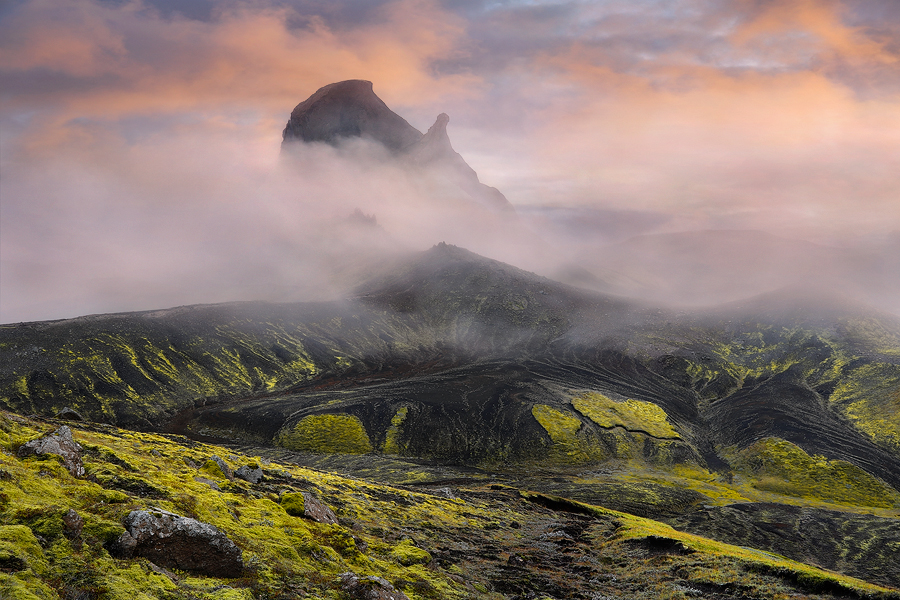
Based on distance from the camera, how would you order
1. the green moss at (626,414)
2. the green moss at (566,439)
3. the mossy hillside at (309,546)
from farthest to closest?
the green moss at (626,414) < the green moss at (566,439) < the mossy hillside at (309,546)

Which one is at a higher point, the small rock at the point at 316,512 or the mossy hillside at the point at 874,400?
the small rock at the point at 316,512

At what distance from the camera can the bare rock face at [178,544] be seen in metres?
17.9

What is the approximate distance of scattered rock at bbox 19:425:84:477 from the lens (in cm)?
2239

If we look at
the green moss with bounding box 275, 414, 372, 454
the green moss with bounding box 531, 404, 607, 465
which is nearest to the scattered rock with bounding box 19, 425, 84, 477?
the green moss with bounding box 275, 414, 372, 454

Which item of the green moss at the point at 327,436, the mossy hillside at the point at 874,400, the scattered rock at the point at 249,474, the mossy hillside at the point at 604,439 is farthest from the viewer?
the mossy hillside at the point at 874,400

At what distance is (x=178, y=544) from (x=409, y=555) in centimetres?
1649

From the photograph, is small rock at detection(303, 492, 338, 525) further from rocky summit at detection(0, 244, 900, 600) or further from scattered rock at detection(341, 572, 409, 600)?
scattered rock at detection(341, 572, 409, 600)

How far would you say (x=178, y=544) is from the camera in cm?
1892

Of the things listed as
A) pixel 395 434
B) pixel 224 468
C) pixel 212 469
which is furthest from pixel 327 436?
pixel 212 469

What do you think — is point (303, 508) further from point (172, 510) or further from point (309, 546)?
point (172, 510)

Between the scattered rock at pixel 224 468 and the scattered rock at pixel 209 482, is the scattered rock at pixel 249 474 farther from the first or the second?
the scattered rock at pixel 209 482

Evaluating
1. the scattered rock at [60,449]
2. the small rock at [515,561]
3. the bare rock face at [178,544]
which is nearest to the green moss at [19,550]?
the bare rock face at [178,544]

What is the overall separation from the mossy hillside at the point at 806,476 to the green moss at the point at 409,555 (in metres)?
125

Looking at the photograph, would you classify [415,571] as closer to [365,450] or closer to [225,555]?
[225,555]
